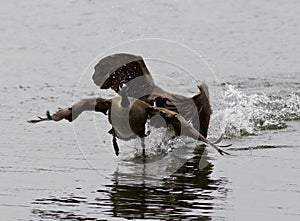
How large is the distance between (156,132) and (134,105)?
929 millimetres

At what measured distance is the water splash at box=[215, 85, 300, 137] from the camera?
11.7m

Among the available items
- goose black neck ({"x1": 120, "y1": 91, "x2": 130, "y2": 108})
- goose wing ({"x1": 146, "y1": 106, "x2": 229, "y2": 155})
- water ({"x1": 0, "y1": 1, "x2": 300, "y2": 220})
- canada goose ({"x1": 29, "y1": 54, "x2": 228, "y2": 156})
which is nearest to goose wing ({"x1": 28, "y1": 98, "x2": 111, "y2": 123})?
canada goose ({"x1": 29, "y1": 54, "x2": 228, "y2": 156})

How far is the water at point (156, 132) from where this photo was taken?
7.77m

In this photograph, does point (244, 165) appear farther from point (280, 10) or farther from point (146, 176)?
point (280, 10)

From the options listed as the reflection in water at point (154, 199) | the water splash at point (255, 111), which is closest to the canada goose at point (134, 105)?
the reflection in water at point (154, 199)

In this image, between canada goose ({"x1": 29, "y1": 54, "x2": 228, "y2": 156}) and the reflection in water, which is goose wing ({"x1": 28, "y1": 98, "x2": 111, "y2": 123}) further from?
the reflection in water

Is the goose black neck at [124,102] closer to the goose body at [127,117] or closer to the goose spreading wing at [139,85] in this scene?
the goose body at [127,117]

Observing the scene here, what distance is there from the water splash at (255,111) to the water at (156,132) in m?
0.02

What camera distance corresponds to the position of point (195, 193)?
26.8ft

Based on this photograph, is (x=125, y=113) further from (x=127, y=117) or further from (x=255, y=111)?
(x=255, y=111)

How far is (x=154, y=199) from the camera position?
310 inches

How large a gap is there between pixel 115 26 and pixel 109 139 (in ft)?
28.1

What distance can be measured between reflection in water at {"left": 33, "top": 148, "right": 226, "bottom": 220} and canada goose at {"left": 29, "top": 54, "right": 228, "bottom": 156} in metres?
0.43

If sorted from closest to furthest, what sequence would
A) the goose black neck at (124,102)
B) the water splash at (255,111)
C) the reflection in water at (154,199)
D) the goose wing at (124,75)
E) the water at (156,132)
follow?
1. the reflection in water at (154,199)
2. the water at (156,132)
3. the goose black neck at (124,102)
4. the goose wing at (124,75)
5. the water splash at (255,111)
